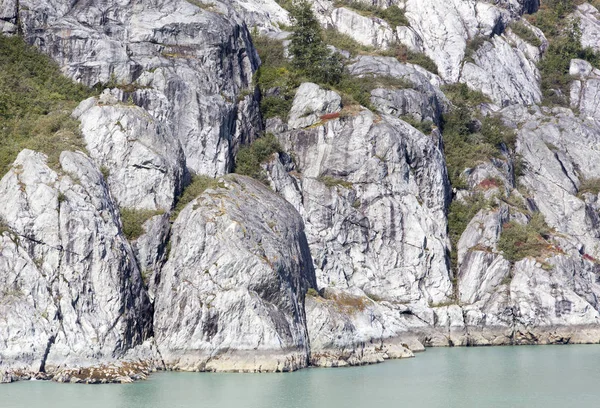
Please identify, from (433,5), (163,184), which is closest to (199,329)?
(163,184)

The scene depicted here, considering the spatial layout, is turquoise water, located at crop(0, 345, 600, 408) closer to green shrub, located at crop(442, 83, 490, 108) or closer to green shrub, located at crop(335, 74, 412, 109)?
green shrub, located at crop(335, 74, 412, 109)

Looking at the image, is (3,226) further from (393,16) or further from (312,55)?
(393,16)

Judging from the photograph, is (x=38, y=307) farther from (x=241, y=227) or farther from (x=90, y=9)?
(x=90, y=9)

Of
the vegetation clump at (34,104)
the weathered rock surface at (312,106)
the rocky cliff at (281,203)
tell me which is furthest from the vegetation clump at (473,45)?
the vegetation clump at (34,104)

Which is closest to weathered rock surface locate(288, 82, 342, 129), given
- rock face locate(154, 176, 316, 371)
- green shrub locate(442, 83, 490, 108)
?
rock face locate(154, 176, 316, 371)

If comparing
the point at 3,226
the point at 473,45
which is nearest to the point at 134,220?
the point at 3,226

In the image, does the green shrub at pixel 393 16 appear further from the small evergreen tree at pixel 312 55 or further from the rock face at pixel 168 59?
the rock face at pixel 168 59
